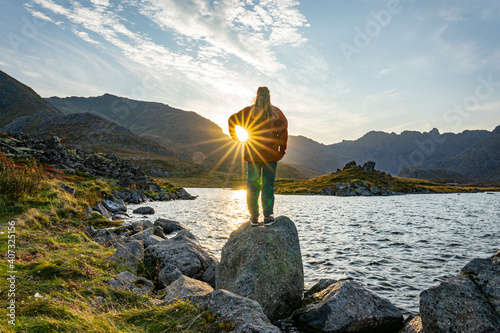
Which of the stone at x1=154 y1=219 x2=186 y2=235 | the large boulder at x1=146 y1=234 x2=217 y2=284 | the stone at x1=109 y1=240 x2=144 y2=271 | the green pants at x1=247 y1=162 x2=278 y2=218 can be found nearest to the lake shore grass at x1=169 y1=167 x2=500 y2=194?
the stone at x1=154 y1=219 x2=186 y2=235

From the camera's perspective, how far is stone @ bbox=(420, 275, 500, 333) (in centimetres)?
509

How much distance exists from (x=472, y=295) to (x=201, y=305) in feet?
18.2

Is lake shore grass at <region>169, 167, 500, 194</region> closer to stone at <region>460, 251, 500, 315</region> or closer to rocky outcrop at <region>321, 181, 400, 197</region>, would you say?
rocky outcrop at <region>321, 181, 400, 197</region>

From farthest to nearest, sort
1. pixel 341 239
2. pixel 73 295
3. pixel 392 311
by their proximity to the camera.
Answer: pixel 341 239
pixel 392 311
pixel 73 295

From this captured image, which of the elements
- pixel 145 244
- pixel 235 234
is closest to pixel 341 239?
pixel 235 234

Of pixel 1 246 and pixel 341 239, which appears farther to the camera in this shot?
pixel 341 239

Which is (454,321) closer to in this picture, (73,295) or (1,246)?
(73,295)

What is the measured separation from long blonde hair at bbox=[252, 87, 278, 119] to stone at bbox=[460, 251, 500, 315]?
649cm

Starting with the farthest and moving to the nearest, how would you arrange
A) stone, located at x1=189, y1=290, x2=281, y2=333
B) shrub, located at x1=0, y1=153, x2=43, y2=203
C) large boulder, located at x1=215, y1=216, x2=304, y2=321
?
shrub, located at x1=0, y1=153, x2=43, y2=203 → large boulder, located at x1=215, y1=216, x2=304, y2=321 → stone, located at x1=189, y1=290, x2=281, y2=333

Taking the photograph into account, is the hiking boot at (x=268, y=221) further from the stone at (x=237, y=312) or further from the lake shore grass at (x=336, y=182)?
the lake shore grass at (x=336, y=182)

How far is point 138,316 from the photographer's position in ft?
14.9

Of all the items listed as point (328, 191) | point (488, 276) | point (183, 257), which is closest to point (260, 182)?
point (183, 257)

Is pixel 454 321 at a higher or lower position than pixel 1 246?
higher

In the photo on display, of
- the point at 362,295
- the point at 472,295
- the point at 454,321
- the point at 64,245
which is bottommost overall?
the point at 64,245
